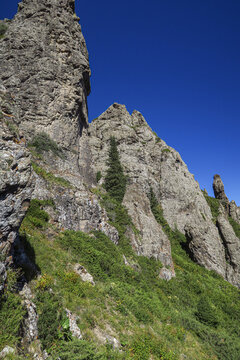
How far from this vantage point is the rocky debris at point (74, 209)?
15.1 metres

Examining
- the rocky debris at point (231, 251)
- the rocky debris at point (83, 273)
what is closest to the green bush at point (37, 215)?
the rocky debris at point (83, 273)

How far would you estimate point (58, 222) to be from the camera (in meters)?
14.5

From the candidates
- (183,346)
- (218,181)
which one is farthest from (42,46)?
(218,181)

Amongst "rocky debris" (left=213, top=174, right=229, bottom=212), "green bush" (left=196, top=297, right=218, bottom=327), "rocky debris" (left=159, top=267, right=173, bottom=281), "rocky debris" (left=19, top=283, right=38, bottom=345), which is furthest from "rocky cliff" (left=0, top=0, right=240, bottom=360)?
"green bush" (left=196, top=297, right=218, bottom=327)

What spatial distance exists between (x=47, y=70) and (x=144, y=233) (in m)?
25.3

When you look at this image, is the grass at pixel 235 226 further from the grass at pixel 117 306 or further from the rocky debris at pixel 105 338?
the rocky debris at pixel 105 338

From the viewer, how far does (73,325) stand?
698cm

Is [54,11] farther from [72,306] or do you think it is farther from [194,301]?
[194,301]

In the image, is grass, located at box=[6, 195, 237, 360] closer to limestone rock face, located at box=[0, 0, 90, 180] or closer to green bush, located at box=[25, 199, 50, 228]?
green bush, located at box=[25, 199, 50, 228]

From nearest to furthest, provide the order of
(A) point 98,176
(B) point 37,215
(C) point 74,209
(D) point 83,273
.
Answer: (D) point 83,273, (B) point 37,215, (C) point 74,209, (A) point 98,176

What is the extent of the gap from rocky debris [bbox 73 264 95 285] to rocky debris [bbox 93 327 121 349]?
279 centimetres

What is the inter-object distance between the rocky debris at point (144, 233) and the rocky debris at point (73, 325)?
13225 mm

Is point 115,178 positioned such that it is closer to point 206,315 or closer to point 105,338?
point 206,315

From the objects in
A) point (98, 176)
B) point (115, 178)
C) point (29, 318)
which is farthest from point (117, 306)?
point (98, 176)
